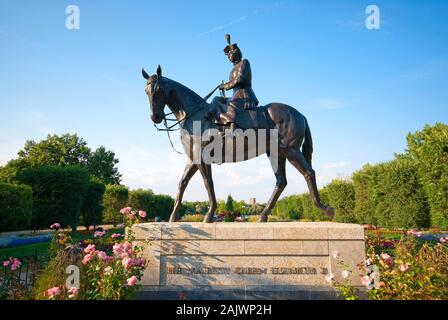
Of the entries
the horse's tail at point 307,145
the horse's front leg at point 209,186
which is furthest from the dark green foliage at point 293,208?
the horse's front leg at point 209,186

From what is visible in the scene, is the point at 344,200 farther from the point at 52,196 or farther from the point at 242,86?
the point at 242,86

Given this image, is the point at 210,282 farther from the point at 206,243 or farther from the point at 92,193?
the point at 92,193

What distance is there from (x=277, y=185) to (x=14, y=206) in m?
19.6

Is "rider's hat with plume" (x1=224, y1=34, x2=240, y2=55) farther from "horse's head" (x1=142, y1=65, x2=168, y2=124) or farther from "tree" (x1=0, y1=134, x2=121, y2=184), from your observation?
"tree" (x1=0, y1=134, x2=121, y2=184)

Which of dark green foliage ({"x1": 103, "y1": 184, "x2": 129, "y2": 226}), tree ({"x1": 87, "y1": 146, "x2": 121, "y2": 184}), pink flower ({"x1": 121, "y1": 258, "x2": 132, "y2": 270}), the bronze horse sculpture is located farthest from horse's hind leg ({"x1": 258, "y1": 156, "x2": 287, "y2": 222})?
tree ({"x1": 87, "y1": 146, "x2": 121, "y2": 184})

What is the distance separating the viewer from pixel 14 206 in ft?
66.2

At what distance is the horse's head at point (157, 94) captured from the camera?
665cm

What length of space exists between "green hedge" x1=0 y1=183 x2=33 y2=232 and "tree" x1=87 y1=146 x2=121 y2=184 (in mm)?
39179

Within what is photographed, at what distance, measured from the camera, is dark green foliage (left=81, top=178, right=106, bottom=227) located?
30.5 m

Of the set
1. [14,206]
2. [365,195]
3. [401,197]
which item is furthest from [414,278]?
[365,195]

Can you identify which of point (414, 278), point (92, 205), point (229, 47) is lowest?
point (414, 278)

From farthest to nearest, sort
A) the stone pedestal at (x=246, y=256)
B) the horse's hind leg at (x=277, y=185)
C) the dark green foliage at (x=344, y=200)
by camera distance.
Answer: the dark green foliage at (x=344, y=200)
the horse's hind leg at (x=277, y=185)
the stone pedestal at (x=246, y=256)

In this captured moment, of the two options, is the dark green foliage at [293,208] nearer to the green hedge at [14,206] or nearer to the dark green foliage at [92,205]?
the dark green foliage at [92,205]

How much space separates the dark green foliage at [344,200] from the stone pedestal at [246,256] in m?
26.0
